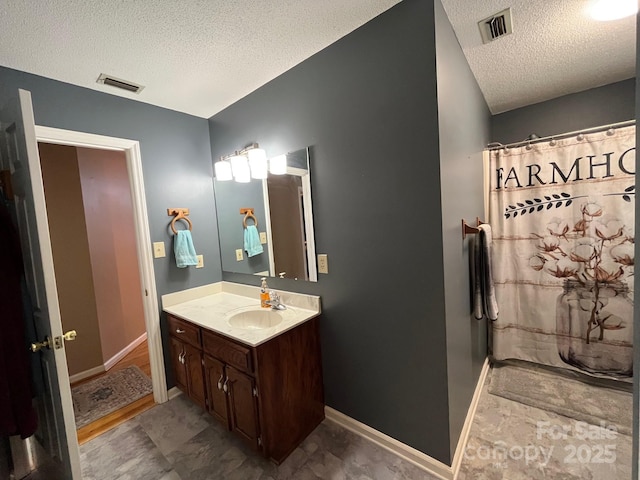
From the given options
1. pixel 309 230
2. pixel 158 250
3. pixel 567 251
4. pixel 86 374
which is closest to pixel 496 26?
pixel 309 230

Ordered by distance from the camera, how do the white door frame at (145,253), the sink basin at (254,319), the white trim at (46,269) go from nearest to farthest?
the white trim at (46,269) < the sink basin at (254,319) < the white door frame at (145,253)

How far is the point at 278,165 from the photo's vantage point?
181 cm

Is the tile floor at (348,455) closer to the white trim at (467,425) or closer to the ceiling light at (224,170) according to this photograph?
the white trim at (467,425)

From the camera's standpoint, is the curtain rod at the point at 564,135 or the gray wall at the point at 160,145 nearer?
the gray wall at the point at 160,145

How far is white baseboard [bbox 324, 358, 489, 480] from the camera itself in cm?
136

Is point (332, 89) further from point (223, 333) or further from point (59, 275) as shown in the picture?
point (59, 275)

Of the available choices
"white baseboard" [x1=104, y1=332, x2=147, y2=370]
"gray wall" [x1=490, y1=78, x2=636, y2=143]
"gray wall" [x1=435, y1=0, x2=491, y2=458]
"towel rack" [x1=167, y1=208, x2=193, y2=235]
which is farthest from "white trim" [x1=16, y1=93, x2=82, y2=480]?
"gray wall" [x1=490, y1=78, x2=636, y2=143]

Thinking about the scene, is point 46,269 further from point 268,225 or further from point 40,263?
point 268,225

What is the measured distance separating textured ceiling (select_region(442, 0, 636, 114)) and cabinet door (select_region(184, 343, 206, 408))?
8.21 feet

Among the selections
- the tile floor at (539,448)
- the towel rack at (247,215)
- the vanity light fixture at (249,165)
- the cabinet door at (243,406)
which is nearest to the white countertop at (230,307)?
the cabinet door at (243,406)

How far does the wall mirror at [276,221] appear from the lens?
5.73ft

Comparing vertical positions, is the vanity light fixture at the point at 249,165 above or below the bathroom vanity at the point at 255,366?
above

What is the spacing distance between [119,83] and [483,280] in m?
2.83

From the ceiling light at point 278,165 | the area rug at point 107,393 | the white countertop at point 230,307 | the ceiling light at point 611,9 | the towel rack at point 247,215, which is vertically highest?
the ceiling light at point 611,9
